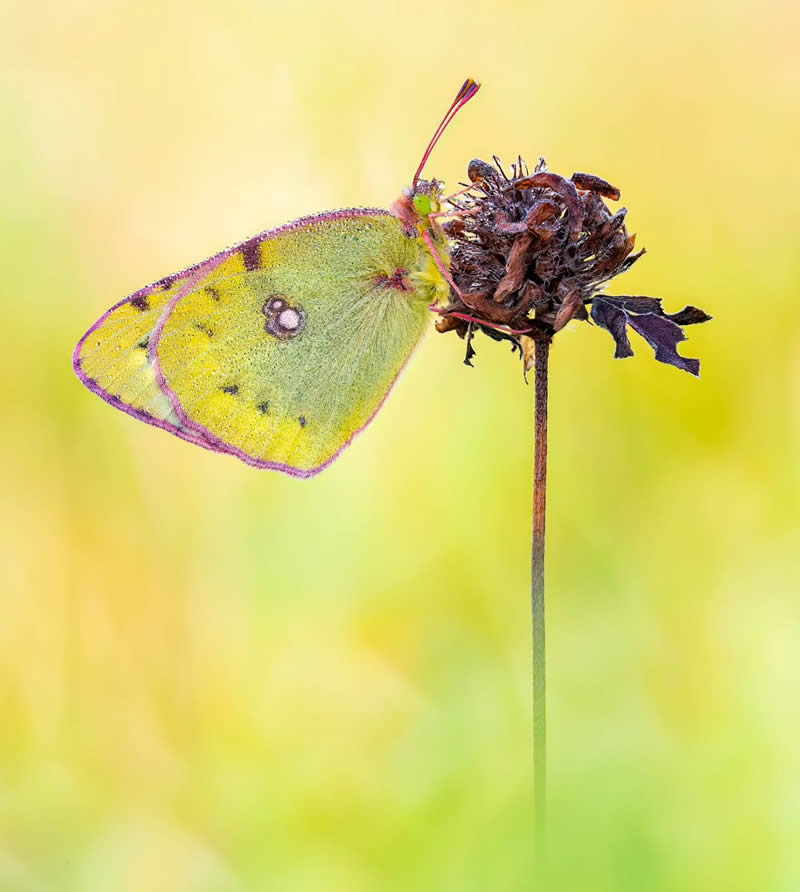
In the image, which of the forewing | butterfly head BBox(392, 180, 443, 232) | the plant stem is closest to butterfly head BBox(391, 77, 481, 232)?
butterfly head BBox(392, 180, 443, 232)

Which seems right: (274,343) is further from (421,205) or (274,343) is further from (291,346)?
(421,205)

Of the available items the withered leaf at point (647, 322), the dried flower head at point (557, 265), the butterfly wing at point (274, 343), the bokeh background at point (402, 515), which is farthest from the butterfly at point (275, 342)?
the bokeh background at point (402, 515)

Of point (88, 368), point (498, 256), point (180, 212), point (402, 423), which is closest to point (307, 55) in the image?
point (180, 212)

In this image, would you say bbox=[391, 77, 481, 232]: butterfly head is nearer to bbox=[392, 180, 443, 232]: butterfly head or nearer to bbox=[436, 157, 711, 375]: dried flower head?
bbox=[392, 180, 443, 232]: butterfly head

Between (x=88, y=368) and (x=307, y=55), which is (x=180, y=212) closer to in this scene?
(x=307, y=55)

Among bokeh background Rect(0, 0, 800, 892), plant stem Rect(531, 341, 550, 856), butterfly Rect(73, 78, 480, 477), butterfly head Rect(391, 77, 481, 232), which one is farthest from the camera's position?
butterfly Rect(73, 78, 480, 477)

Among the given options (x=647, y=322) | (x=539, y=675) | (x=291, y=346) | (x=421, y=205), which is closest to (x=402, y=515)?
(x=291, y=346)

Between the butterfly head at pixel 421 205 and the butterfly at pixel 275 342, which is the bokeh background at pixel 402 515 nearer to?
the butterfly at pixel 275 342
